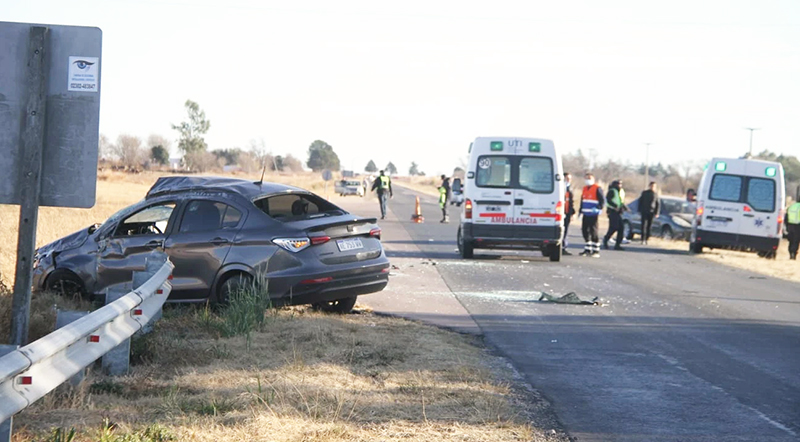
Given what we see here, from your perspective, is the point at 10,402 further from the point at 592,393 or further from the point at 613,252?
the point at 613,252

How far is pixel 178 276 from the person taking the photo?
34.4ft

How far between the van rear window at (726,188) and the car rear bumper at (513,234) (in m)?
6.57

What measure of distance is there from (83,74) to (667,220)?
27.0 meters

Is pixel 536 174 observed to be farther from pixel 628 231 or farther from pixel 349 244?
pixel 628 231

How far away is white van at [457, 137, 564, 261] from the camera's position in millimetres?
19578

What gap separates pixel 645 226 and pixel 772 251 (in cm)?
390

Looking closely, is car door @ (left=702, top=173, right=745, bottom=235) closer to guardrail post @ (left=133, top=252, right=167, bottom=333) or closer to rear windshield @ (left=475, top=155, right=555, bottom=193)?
rear windshield @ (left=475, top=155, right=555, bottom=193)

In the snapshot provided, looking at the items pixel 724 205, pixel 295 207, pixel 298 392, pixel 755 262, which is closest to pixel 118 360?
pixel 298 392

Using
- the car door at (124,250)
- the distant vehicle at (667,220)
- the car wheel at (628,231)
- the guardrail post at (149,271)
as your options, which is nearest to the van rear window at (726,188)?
the distant vehicle at (667,220)

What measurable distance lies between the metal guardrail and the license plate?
3252mm

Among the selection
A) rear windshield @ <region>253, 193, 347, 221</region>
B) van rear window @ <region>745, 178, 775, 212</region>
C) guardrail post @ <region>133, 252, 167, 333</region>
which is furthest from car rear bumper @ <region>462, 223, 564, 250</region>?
guardrail post @ <region>133, 252, 167, 333</region>

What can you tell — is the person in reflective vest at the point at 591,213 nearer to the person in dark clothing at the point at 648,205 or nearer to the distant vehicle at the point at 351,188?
the person in dark clothing at the point at 648,205

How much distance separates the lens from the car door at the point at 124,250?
10672mm

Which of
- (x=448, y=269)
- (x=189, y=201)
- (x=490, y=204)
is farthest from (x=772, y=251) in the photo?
(x=189, y=201)
